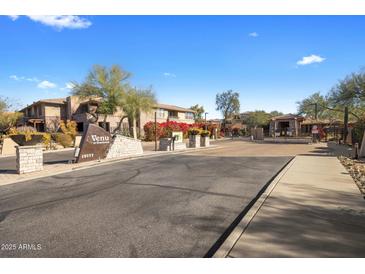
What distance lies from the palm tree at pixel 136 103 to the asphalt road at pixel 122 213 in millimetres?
26022

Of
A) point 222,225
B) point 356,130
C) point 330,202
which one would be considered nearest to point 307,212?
point 330,202

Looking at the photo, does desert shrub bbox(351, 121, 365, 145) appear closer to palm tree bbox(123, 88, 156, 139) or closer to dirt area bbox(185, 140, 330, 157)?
dirt area bbox(185, 140, 330, 157)

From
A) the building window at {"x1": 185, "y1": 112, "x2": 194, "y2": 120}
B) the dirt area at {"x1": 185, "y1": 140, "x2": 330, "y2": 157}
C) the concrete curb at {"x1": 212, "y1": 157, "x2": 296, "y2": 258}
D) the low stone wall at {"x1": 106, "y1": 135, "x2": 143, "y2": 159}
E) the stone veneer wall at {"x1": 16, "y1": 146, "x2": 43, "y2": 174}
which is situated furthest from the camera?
the building window at {"x1": 185, "y1": 112, "x2": 194, "y2": 120}

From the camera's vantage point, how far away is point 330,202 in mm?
5953

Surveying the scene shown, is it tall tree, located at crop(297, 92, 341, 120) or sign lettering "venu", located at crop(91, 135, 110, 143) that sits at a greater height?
tall tree, located at crop(297, 92, 341, 120)

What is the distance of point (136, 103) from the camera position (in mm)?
35500

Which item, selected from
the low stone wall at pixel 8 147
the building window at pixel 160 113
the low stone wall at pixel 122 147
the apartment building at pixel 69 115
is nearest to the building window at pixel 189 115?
the building window at pixel 160 113

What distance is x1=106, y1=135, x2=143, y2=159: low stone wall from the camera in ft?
51.4

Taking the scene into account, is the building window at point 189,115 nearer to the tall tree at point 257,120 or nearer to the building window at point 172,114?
the building window at point 172,114

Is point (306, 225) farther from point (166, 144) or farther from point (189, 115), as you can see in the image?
point (189, 115)

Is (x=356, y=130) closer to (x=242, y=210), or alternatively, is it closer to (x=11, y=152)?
(x=242, y=210)

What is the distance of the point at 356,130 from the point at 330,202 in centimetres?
1638

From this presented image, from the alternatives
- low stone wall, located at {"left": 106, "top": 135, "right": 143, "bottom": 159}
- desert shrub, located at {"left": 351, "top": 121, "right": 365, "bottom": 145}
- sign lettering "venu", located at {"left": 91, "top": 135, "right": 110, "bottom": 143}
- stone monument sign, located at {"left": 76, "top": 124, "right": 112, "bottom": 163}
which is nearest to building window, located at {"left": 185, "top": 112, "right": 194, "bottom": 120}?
low stone wall, located at {"left": 106, "top": 135, "right": 143, "bottom": 159}

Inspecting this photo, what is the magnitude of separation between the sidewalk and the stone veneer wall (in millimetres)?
9462
